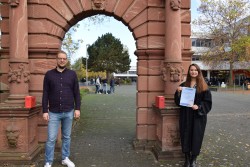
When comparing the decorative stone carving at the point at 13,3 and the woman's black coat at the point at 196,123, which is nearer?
the woman's black coat at the point at 196,123

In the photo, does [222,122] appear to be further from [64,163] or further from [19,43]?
[19,43]

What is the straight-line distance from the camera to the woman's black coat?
18.5 feet

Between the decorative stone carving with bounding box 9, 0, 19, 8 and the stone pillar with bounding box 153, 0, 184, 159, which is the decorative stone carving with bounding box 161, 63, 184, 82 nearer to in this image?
the stone pillar with bounding box 153, 0, 184, 159

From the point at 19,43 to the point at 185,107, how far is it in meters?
4.06

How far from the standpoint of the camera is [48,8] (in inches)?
288

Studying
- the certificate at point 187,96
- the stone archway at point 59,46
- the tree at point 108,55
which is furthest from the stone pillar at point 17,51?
the tree at point 108,55

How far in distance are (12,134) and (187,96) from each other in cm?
386

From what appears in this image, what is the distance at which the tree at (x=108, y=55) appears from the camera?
66.4 meters

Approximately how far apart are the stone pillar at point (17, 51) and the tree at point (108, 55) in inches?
2339

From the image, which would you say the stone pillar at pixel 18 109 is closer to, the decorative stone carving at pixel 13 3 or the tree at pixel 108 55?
the decorative stone carving at pixel 13 3

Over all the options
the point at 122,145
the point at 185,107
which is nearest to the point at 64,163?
the point at 122,145

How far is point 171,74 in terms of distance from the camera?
694 centimetres

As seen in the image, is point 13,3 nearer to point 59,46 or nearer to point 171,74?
point 59,46

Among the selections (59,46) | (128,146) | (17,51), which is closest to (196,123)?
(128,146)
